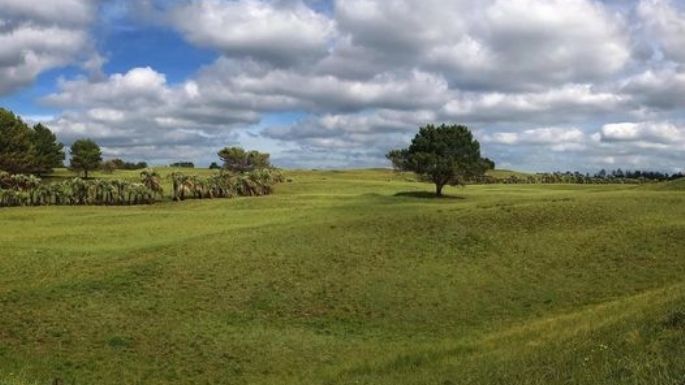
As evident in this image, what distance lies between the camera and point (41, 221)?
64.6m

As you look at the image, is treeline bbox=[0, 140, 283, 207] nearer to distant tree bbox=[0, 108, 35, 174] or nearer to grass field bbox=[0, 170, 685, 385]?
distant tree bbox=[0, 108, 35, 174]

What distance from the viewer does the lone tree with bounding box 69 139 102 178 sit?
140500mm

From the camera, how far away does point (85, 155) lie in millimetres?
140375

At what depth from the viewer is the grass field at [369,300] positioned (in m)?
18.0

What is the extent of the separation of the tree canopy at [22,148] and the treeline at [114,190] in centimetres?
2814

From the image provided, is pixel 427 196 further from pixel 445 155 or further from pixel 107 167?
pixel 107 167

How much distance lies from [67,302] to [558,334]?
21.5 meters

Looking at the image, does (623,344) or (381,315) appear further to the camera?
(381,315)

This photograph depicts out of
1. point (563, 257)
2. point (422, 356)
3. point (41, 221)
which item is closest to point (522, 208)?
point (563, 257)

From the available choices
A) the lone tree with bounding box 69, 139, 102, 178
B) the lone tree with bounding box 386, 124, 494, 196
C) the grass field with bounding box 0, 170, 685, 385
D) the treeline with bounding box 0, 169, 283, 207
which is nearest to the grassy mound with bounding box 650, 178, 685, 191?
the grass field with bounding box 0, 170, 685, 385

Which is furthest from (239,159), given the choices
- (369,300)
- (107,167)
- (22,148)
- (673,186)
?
(369,300)

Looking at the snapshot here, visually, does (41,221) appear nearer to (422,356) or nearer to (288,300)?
(288,300)

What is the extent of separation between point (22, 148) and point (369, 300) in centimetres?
11059

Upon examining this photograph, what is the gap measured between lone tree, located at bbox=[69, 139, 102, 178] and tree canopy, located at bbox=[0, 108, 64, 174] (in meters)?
4.53
